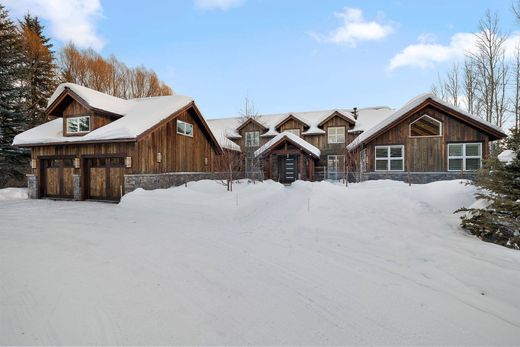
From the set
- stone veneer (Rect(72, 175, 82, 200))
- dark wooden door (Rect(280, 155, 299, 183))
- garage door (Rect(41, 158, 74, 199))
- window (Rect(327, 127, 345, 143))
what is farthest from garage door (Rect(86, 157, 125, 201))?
window (Rect(327, 127, 345, 143))

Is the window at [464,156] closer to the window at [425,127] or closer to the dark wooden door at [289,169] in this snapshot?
the window at [425,127]

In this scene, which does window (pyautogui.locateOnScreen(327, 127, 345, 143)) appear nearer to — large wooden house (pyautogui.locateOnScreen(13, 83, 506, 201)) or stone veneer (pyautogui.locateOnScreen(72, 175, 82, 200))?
large wooden house (pyautogui.locateOnScreen(13, 83, 506, 201))

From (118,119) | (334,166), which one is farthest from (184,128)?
(334,166)

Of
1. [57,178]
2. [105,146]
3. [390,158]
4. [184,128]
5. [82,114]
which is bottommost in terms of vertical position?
[57,178]

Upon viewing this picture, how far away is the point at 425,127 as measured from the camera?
15539 millimetres

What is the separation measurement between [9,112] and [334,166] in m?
25.2

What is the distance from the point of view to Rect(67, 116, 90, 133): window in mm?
14648

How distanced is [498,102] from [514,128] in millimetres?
20950

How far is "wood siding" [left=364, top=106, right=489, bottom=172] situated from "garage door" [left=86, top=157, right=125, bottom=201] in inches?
574

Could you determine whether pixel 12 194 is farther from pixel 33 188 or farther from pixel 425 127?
pixel 425 127

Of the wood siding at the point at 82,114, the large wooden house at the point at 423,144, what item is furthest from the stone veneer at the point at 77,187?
the large wooden house at the point at 423,144

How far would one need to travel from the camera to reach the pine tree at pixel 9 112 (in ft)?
59.6

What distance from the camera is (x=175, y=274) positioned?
13.6ft

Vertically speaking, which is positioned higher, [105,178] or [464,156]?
[464,156]
